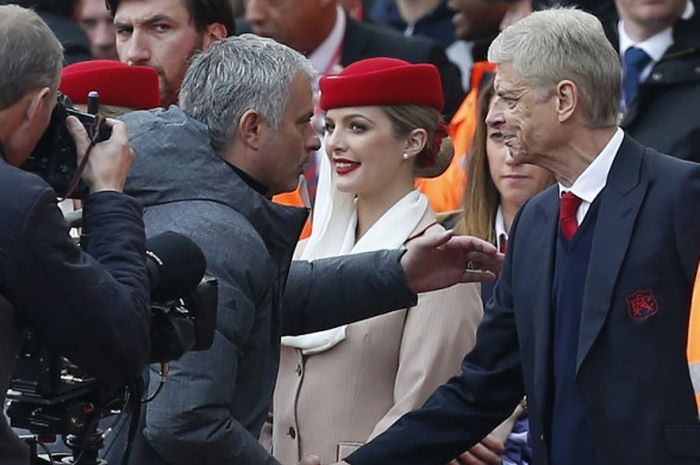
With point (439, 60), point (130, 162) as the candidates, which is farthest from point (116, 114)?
point (439, 60)

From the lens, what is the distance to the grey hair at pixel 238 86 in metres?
4.65

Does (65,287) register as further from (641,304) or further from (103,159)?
(641,304)

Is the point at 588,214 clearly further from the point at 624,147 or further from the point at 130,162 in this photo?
the point at 130,162

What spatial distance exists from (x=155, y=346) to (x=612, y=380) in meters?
1.22

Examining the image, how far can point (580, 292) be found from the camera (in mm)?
4668

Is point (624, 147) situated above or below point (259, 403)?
above

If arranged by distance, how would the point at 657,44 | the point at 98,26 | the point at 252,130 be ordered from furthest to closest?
the point at 98,26 < the point at 657,44 < the point at 252,130

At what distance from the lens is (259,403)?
4.66 meters

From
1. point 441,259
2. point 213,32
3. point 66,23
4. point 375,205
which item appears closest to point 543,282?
point 441,259

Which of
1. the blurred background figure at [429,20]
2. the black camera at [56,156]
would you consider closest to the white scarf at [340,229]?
the black camera at [56,156]

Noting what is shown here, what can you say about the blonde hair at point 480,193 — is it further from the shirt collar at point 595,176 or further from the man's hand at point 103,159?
the man's hand at point 103,159

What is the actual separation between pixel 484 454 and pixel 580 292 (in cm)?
82

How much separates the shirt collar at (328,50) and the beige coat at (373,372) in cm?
283

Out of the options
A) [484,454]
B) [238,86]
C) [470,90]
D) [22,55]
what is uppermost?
[22,55]
